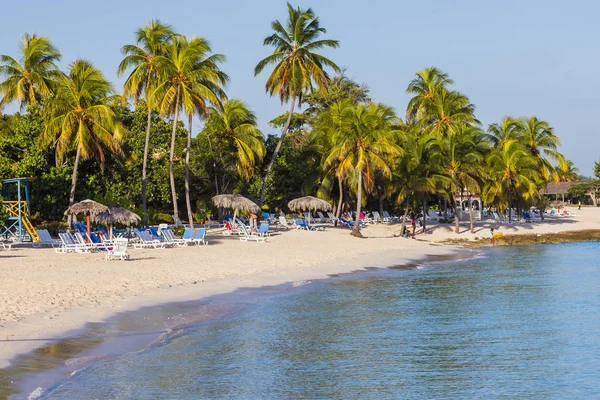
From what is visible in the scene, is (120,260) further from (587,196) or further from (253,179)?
(587,196)

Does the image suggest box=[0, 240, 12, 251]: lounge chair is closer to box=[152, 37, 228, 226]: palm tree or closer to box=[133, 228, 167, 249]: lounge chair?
box=[133, 228, 167, 249]: lounge chair

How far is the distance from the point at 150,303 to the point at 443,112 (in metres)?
37.6

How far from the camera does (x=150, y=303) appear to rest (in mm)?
16375

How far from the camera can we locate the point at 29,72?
1559 inches

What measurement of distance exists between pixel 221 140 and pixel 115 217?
630 inches

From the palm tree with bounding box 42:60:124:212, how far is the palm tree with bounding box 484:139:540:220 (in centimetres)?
2497

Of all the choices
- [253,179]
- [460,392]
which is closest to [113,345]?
[460,392]

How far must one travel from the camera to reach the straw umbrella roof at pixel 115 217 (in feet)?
90.9

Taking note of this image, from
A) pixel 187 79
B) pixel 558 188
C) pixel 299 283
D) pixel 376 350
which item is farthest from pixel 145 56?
pixel 558 188

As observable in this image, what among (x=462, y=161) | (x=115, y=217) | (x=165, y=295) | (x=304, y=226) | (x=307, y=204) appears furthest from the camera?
(x=462, y=161)

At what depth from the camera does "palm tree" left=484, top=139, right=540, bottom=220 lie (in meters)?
46.7

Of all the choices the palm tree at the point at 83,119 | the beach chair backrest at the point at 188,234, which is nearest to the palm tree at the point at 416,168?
the beach chair backrest at the point at 188,234

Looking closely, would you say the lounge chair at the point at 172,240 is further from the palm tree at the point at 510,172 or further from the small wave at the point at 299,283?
the palm tree at the point at 510,172

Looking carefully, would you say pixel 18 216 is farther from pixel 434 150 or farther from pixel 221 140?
pixel 434 150
